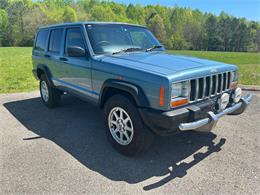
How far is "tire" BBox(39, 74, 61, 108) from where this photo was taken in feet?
19.3

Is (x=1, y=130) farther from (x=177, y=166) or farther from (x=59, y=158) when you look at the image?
(x=177, y=166)

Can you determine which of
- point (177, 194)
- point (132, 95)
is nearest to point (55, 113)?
point (132, 95)

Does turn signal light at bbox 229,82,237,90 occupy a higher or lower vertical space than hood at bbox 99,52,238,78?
lower

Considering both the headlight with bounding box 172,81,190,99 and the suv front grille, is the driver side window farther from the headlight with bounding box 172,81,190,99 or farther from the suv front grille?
the suv front grille

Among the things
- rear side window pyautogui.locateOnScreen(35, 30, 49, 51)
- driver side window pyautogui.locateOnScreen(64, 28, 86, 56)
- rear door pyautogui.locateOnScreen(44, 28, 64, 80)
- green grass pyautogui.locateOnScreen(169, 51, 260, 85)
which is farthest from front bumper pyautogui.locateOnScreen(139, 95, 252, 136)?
rear side window pyautogui.locateOnScreen(35, 30, 49, 51)

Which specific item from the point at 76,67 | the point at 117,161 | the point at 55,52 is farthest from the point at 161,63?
the point at 55,52

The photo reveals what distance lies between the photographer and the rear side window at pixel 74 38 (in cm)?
441

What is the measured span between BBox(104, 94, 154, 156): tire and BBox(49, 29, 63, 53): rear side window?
7.59 ft

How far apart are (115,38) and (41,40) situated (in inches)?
106

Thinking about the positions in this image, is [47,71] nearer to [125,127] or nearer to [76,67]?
[76,67]

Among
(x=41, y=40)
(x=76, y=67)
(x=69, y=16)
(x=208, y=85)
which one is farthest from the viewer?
(x=69, y=16)

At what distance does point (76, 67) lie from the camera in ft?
14.9

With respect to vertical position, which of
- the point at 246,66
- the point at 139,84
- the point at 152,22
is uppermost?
the point at 152,22

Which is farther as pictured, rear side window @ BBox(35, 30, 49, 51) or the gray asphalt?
rear side window @ BBox(35, 30, 49, 51)
